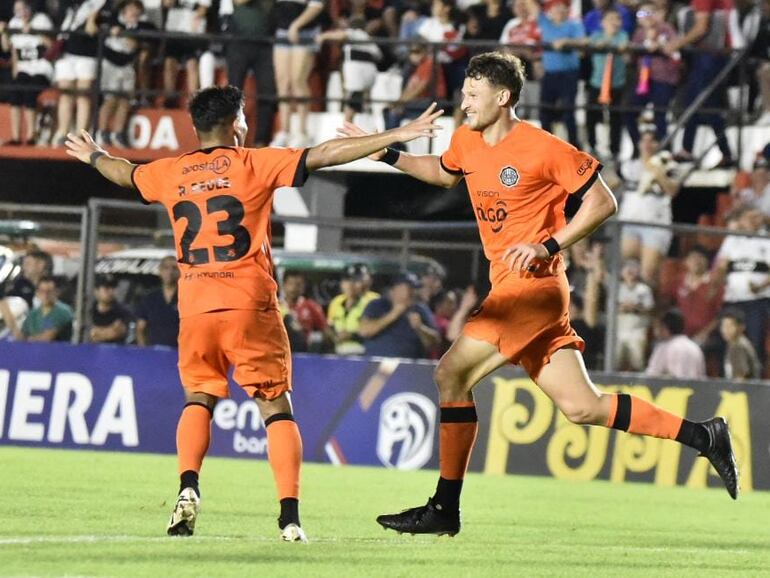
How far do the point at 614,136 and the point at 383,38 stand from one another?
3002mm

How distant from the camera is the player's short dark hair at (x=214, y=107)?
785 centimetres

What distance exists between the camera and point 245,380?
779 cm

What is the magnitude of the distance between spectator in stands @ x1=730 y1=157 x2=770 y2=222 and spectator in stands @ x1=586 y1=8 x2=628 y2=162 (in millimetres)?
1835

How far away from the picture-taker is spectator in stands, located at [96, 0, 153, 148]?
20.3 metres

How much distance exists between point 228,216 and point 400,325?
7375mm

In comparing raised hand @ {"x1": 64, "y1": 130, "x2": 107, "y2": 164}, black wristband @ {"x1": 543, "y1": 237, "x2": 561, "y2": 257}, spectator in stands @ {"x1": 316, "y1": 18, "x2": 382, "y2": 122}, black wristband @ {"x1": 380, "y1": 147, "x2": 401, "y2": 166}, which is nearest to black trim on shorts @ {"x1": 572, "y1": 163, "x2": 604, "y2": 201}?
black wristband @ {"x1": 543, "y1": 237, "x2": 561, "y2": 257}

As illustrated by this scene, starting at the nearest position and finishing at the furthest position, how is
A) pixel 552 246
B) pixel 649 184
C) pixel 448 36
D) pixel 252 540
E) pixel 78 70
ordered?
pixel 252 540
pixel 552 246
pixel 649 184
pixel 448 36
pixel 78 70

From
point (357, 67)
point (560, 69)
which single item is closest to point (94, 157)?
point (560, 69)

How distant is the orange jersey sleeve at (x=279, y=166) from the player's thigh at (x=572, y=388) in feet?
5.21

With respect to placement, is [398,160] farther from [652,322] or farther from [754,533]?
[652,322]

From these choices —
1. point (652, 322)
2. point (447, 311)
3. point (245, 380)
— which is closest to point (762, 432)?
point (652, 322)

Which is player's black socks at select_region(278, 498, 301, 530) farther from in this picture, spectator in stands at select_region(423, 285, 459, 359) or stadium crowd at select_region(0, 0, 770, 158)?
stadium crowd at select_region(0, 0, 770, 158)

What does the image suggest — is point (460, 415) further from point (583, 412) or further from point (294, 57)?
point (294, 57)

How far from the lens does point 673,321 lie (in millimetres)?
14922
